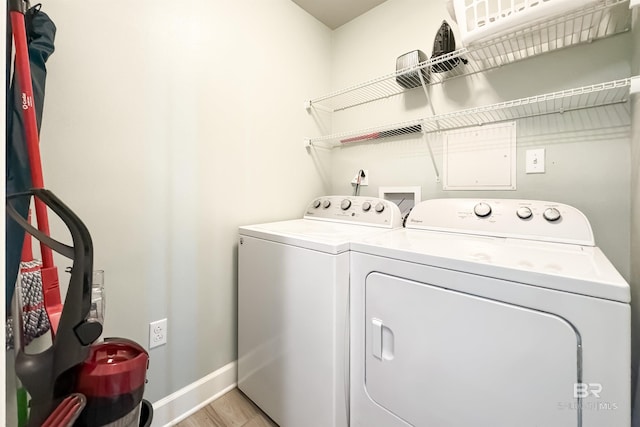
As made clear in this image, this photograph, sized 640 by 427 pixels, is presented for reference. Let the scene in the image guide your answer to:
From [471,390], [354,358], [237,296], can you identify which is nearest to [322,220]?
[237,296]

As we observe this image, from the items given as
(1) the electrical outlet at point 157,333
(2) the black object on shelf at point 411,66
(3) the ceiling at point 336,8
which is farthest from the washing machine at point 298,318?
(3) the ceiling at point 336,8

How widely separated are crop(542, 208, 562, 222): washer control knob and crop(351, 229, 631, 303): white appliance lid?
4.2 inches

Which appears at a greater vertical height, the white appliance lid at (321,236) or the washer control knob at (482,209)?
the washer control knob at (482,209)

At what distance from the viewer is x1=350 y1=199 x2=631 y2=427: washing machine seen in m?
0.61

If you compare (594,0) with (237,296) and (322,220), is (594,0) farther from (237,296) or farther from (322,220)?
(237,296)

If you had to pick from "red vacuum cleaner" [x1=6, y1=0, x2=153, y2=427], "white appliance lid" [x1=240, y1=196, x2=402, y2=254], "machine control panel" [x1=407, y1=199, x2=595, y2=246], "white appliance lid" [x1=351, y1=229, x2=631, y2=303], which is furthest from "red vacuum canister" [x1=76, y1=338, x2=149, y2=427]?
"machine control panel" [x1=407, y1=199, x2=595, y2=246]

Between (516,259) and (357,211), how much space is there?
86 cm

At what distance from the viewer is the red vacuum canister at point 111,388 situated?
2.08 feet

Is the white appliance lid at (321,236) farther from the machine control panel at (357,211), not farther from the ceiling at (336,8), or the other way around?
the ceiling at (336,8)

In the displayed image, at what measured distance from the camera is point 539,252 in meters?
0.87

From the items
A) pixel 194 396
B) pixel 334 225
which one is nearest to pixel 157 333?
pixel 194 396

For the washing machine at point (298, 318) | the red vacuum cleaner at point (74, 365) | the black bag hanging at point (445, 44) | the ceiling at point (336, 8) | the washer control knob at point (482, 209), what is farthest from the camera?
the ceiling at point (336, 8)

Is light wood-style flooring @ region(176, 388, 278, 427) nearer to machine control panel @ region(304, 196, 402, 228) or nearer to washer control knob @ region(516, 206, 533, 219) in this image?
machine control panel @ region(304, 196, 402, 228)

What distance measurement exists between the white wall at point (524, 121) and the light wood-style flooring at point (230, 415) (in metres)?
1.41
